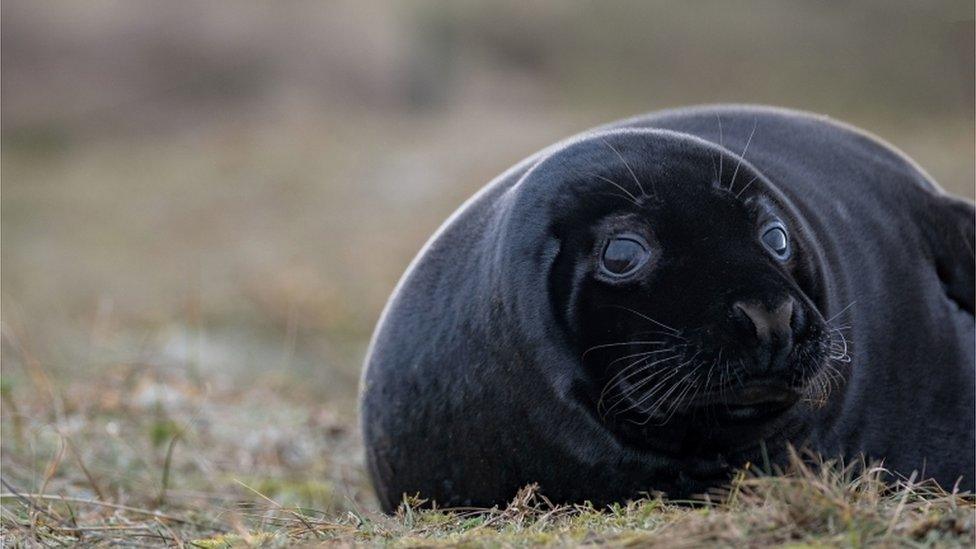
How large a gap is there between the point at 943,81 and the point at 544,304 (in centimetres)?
2197

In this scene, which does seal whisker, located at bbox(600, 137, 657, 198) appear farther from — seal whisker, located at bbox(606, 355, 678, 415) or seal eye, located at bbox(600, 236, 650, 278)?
seal whisker, located at bbox(606, 355, 678, 415)

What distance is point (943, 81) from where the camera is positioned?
24047 millimetres

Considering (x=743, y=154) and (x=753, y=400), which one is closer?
(x=753, y=400)

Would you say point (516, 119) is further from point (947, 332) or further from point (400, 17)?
point (947, 332)

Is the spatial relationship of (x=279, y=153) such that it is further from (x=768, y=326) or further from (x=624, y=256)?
(x=768, y=326)

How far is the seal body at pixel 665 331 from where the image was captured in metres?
3.60

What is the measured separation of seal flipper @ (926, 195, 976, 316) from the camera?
4855mm

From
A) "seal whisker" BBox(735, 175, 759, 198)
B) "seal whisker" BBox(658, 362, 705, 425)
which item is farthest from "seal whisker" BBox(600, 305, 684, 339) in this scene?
"seal whisker" BBox(735, 175, 759, 198)

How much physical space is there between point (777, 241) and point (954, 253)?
1389mm

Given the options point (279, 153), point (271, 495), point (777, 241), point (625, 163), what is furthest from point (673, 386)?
point (279, 153)

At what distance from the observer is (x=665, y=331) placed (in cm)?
361

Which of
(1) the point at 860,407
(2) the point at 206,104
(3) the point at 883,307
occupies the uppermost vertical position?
(3) the point at 883,307

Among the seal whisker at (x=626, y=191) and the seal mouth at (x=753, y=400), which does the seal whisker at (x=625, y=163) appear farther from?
the seal mouth at (x=753, y=400)

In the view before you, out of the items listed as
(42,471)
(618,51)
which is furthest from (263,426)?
(618,51)
